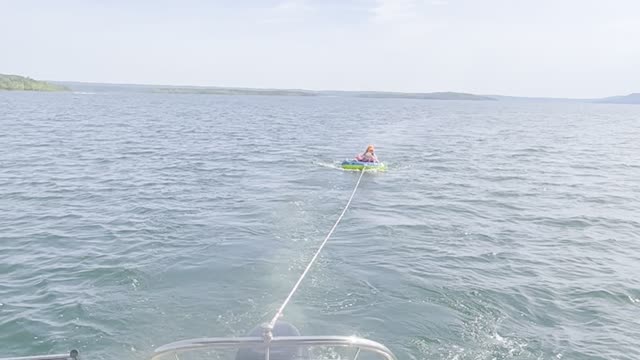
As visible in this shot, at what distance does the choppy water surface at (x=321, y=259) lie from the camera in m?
10.4

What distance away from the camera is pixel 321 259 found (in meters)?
14.5

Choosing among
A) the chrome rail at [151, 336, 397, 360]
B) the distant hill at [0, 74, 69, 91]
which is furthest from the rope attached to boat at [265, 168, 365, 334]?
the distant hill at [0, 74, 69, 91]

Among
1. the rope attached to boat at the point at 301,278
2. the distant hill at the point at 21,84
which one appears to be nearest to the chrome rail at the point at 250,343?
the rope attached to boat at the point at 301,278

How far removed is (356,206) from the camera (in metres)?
21.4

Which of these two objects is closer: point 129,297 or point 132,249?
point 129,297

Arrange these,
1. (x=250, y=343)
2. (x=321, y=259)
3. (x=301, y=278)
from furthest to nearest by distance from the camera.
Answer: (x=321, y=259), (x=301, y=278), (x=250, y=343)

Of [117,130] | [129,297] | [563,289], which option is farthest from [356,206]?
[117,130]

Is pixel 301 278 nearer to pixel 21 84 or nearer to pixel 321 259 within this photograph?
pixel 321 259

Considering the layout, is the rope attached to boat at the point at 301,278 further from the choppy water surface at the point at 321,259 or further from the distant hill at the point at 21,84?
the distant hill at the point at 21,84

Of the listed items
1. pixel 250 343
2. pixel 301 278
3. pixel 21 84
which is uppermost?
pixel 21 84

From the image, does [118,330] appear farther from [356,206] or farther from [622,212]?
[622,212]

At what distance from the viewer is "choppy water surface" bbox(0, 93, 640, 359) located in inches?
408

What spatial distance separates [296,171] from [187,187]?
757 centimetres

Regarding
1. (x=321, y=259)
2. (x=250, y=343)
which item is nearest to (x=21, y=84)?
(x=321, y=259)
